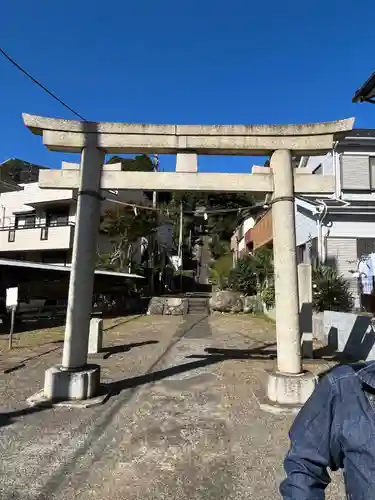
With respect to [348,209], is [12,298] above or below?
below

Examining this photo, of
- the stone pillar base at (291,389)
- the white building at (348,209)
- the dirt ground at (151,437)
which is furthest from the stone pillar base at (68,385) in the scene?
the white building at (348,209)

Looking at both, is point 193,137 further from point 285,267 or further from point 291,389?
point 291,389

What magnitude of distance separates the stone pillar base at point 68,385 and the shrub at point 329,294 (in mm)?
8285

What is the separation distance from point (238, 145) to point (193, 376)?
4468 millimetres

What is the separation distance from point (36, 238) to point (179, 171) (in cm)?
1857

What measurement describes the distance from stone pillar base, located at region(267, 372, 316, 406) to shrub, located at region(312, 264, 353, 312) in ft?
22.0

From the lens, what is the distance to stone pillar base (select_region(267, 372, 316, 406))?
534 cm

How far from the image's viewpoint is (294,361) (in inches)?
219

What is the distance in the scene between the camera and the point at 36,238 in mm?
22328

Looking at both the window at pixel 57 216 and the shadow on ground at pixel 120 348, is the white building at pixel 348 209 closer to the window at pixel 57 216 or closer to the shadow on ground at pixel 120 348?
the shadow on ground at pixel 120 348

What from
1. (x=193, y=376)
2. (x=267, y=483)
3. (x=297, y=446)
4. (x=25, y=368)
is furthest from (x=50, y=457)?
(x=25, y=368)

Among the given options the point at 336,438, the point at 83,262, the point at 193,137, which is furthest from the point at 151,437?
the point at 193,137

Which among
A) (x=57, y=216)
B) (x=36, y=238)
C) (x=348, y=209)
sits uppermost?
(x=57, y=216)

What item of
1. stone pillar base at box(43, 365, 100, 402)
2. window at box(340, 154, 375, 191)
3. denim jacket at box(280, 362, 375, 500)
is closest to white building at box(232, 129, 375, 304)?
window at box(340, 154, 375, 191)
